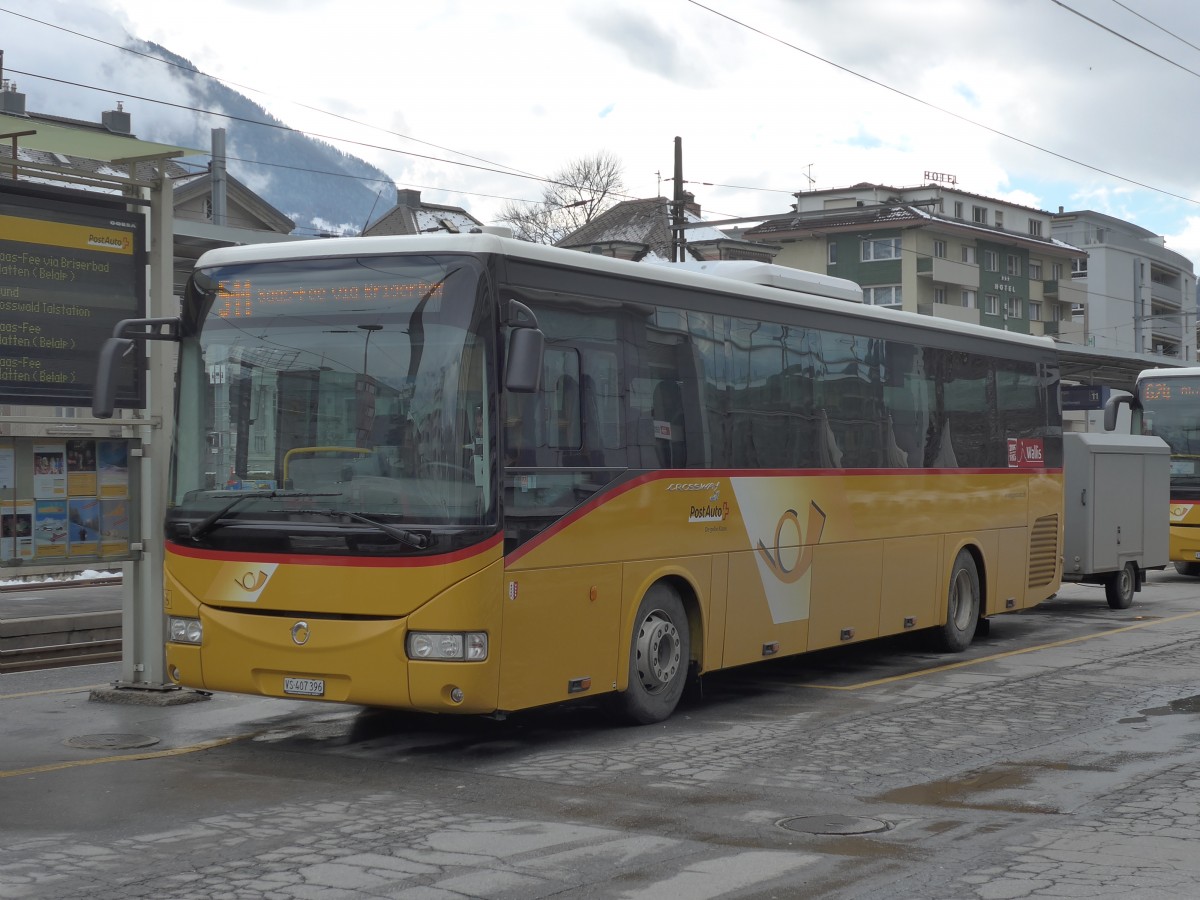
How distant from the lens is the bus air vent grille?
56.5 ft

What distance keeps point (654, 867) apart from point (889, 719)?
477cm

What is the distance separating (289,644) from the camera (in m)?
9.34

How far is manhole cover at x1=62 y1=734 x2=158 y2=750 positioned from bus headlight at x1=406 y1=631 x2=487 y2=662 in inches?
83.7

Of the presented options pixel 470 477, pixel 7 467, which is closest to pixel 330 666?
pixel 470 477

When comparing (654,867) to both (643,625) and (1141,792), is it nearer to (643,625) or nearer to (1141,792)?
(1141,792)

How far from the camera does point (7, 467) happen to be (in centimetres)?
1077

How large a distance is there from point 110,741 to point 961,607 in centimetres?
890

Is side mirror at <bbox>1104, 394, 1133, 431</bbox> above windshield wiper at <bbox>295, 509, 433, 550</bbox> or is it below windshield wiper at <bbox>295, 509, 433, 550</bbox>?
above

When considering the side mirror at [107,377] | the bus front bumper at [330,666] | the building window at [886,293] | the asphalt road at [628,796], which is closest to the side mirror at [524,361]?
the bus front bumper at [330,666]

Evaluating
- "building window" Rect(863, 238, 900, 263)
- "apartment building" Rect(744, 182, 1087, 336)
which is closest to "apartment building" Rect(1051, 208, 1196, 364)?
"apartment building" Rect(744, 182, 1087, 336)

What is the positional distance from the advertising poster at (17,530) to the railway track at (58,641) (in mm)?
3379

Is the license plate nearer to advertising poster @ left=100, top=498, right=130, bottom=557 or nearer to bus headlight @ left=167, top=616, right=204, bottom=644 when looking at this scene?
bus headlight @ left=167, top=616, right=204, bottom=644

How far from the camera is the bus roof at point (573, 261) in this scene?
941 centimetres

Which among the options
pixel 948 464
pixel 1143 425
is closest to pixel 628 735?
pixel 948 464
